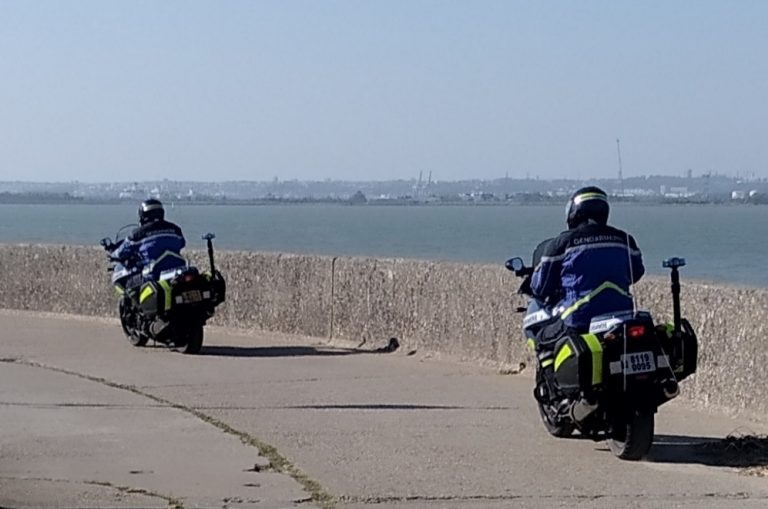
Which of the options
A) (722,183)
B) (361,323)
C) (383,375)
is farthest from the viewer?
(722,183)

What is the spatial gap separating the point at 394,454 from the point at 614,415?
144cm

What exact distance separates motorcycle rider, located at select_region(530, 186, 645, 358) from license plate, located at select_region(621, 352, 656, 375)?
1.78 feet

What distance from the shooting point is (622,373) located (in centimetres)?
925

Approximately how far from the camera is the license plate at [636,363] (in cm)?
925

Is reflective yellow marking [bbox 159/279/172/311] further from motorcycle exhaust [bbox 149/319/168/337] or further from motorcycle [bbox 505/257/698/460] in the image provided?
motorcycle [bbox 505/257/698/460]

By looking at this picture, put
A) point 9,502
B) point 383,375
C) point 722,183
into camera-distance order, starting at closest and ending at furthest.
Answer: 1. point 9,502
2. point 383,375
3. point 722,183

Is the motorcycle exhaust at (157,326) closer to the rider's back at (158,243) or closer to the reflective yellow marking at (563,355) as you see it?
the rider's back at (158,243)

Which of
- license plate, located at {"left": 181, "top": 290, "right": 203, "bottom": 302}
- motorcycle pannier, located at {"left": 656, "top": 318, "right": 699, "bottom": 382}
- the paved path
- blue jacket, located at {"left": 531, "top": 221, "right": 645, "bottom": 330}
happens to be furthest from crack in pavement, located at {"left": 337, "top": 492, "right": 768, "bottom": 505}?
license plate, located at {"left": 181, "top": 290, "right": 203, "bottom": 302}

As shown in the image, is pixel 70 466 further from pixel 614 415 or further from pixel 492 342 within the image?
pixel 492 342

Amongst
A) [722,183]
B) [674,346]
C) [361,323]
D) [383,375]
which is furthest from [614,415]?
[722,183]

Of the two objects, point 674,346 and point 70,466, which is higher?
point 674,346

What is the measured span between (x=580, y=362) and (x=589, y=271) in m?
0.71

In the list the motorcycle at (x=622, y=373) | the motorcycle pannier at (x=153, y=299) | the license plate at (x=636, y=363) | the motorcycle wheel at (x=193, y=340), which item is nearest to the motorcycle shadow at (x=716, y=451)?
the motorcycle at (x=622, y=373)

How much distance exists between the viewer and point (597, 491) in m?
8.71
